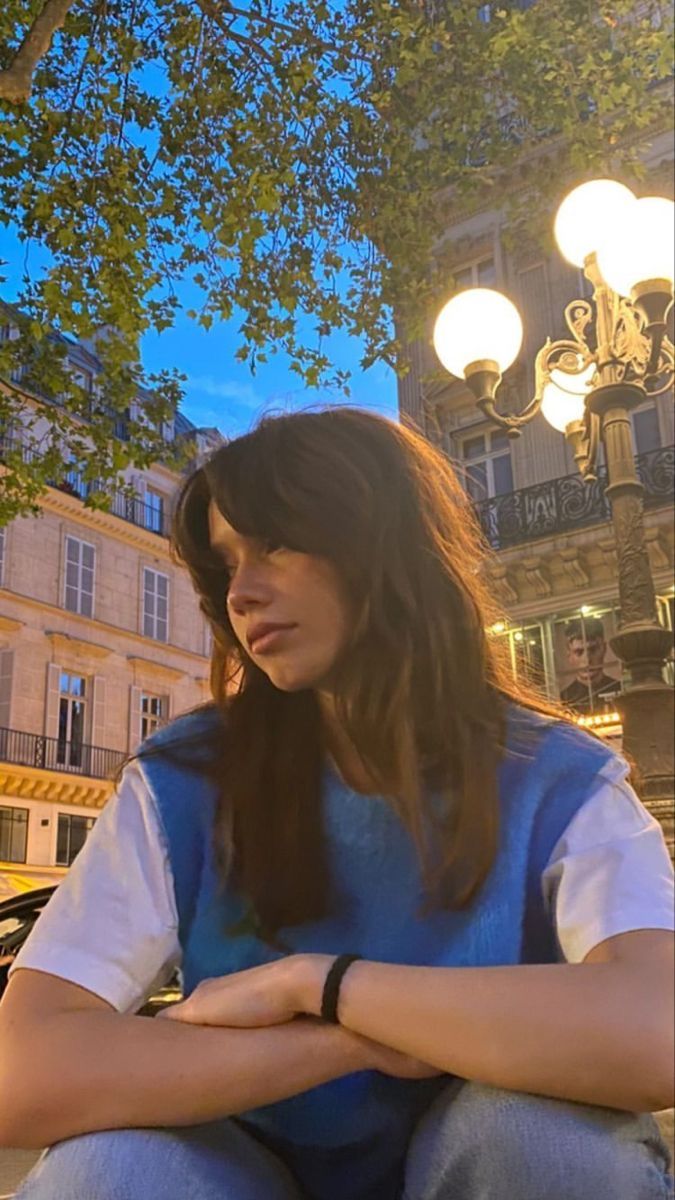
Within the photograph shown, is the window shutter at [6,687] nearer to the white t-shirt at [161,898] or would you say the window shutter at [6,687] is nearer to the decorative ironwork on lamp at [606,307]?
the decorative ironwork on lamp at [606,307]

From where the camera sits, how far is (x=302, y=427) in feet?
3.73

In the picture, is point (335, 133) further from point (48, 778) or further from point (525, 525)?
point (48, 778)

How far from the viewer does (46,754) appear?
17.1 metres

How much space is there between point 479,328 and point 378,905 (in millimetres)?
3451

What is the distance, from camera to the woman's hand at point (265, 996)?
0.88 m

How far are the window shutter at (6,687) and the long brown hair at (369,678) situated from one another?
16.9 m

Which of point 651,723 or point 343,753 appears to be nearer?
point 343,753

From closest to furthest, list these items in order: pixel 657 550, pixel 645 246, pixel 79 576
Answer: pixel 645 246 → pixel 657 550 → pixel 79 576

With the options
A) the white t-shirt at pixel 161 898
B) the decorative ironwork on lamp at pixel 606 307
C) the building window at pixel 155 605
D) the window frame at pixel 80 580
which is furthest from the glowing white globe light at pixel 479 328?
the building window at pixel 155 605

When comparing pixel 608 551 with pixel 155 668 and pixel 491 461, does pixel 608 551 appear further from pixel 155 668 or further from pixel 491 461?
pixel 155 668

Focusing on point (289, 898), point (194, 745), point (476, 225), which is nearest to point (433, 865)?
point (289, 898)

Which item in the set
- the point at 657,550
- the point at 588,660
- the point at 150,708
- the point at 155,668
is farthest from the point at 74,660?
the point at 657,550

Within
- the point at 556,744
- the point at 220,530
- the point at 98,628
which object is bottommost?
the point at 556,744

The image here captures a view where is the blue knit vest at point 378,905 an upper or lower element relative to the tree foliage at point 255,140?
lower
